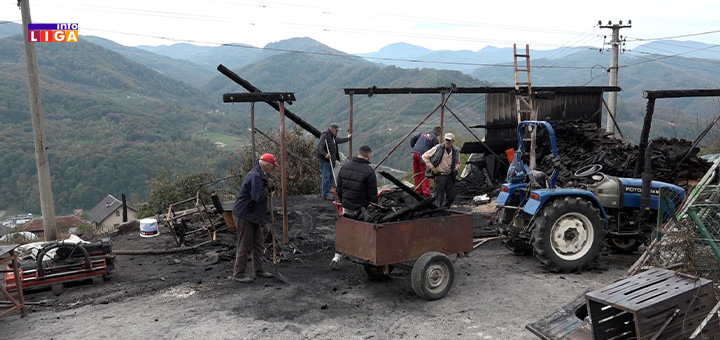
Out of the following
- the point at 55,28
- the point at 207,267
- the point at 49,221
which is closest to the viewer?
the point at 207,267

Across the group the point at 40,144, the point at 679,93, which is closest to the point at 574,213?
the point at 679,93

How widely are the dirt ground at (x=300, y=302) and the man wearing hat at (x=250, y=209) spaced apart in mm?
320

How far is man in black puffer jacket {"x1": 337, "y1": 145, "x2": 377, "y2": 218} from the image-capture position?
6.59 metres

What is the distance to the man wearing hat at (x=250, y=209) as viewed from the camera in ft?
22.5

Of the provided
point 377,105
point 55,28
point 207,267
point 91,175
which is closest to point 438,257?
point 207,267

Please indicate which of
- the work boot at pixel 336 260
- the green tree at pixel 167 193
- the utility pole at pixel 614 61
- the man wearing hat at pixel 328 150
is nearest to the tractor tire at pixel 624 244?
the work boot at pixel 336 260

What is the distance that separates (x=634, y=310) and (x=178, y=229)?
7344 mm

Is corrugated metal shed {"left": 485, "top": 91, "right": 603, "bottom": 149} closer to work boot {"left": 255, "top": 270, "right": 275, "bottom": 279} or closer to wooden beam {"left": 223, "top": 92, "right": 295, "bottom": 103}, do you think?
wooden beam {"left": 223, "top": 92, "right": 295, "bottom": 103}

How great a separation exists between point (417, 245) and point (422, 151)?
16.6 feet

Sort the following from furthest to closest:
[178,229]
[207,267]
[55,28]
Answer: [55,28]
[178,229]
[207,267]

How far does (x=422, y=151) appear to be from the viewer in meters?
11.1

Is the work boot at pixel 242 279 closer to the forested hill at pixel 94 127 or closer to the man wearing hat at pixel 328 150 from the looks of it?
the man wearing hat at pixel 328 150

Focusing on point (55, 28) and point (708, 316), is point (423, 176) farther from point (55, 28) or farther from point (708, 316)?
point (55, 28)

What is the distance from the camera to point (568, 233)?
6973 mm
